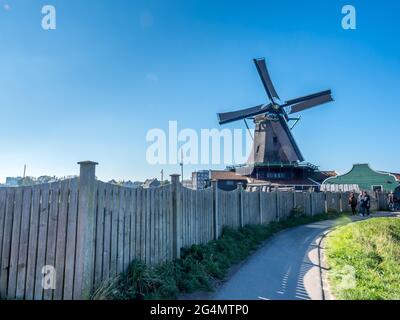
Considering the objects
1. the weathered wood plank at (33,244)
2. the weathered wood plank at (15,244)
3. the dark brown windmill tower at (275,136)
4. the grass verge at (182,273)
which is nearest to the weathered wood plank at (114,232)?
the grass verge at (182,273)

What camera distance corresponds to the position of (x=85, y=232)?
15.3 feet

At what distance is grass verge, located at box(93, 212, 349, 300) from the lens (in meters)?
5.09

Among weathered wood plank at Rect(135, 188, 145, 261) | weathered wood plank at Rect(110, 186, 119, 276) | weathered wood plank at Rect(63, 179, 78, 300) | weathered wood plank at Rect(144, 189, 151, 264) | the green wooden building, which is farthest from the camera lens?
the green wooden building

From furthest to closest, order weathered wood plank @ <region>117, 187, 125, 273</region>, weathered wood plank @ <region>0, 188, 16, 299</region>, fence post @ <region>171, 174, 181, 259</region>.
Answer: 1. fence post @ <region>171, 174, 181, 259</region>
2. weathered wood plank @ <region>117, 187, 125, 273</region>
3. weathered wood plank @ <region>0, 188, 16, 299</region>

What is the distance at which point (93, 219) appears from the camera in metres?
4.86

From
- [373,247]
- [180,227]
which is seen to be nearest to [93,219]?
[180,227]

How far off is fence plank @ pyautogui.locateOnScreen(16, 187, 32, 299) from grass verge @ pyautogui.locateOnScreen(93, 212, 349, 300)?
1.04 meters

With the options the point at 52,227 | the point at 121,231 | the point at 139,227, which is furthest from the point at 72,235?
the point at 139,227

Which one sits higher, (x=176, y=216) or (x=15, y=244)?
(x=176, y=216)

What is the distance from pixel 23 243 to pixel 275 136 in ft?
121

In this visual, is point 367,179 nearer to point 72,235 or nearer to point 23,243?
point 72,235

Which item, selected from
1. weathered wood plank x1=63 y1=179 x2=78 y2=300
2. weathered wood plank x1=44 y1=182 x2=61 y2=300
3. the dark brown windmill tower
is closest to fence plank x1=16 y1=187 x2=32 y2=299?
weathered wood plank x1=44 y1=182 x2=61 y2=300

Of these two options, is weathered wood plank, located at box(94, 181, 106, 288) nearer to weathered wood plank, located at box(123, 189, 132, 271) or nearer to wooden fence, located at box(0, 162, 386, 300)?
wooden fence, located at box(0, 162, 386, 300)

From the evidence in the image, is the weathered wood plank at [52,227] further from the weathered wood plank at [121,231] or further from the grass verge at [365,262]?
the grass verge at [365,262]
